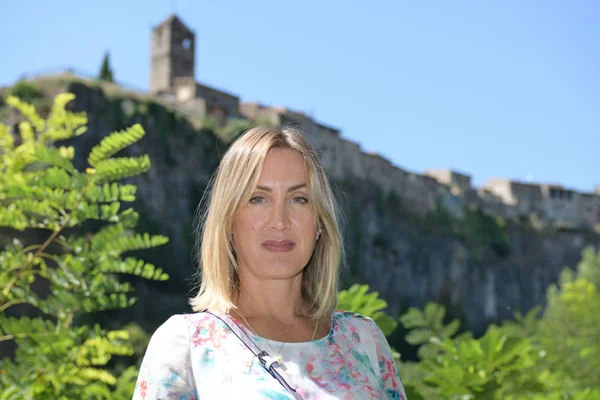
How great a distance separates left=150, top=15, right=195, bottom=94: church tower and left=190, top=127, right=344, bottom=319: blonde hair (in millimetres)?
43698

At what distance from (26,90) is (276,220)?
21029 millimetres

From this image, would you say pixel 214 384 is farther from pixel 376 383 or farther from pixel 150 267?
pixel 150 267

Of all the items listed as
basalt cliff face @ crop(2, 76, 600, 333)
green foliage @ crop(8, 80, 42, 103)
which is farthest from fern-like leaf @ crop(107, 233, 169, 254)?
green foliage @ crop(8, 80, 42, 103)

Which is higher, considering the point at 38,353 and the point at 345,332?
the point at 345,332

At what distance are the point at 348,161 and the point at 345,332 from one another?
3218 centimetres

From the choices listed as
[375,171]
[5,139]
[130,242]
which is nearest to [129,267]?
[130,242]

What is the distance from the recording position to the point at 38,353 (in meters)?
2.32

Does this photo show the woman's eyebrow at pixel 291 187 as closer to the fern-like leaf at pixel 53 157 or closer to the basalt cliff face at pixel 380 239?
the fern-like leaf at pixel 53 157

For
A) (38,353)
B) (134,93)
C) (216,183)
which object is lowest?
(38,353)

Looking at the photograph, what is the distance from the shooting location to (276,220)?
5.16 feet

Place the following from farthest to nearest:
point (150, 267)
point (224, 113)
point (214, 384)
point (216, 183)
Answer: point (224, 113)
point (150, 267)
point (216, 183)
point (214, 384)

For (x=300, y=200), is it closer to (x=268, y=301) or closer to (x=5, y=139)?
(x=268, y=301)

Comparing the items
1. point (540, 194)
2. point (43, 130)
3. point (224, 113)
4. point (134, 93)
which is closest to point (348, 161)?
point (224, 113)

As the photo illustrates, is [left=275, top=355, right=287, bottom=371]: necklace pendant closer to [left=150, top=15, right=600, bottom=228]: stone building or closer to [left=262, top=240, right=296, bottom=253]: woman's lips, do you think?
[left=262, top=240, right=296, bottom=253]: woman's lips
